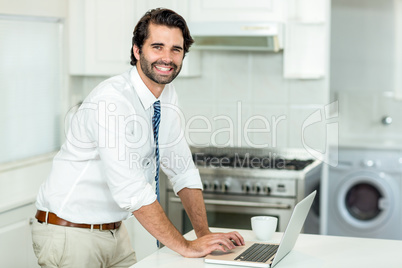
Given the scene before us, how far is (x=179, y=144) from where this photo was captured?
2.19m

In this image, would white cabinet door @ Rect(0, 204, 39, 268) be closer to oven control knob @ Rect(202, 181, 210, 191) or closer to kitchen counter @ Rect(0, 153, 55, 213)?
kitchen counter @ Rect(0, 153, 55, 213)

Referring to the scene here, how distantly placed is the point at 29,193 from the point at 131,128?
1214mm

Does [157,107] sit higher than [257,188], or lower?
higher

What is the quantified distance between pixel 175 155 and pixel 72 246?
50 cm

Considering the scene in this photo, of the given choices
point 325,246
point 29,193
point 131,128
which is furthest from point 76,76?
point 325,246

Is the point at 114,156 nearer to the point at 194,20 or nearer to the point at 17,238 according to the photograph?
the point at 17,238

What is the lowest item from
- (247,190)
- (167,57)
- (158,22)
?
(247,190)

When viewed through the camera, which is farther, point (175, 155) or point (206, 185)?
point (206, 185)

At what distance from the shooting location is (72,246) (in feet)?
6.83

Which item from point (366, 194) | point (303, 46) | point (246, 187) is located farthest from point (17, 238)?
point (366, 194)

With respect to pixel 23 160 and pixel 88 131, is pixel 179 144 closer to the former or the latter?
pixel 88 131

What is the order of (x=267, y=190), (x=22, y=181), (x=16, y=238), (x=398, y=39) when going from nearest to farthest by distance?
1. (x=16, y=238)
2. (x=22, y=181)
3. (x=267, y=190)
4. (x=398, y=39)

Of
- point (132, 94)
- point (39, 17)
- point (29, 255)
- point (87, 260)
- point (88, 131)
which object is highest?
point (39, 17)

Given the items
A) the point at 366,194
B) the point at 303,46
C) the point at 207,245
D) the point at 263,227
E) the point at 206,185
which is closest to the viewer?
the point at 207,245
